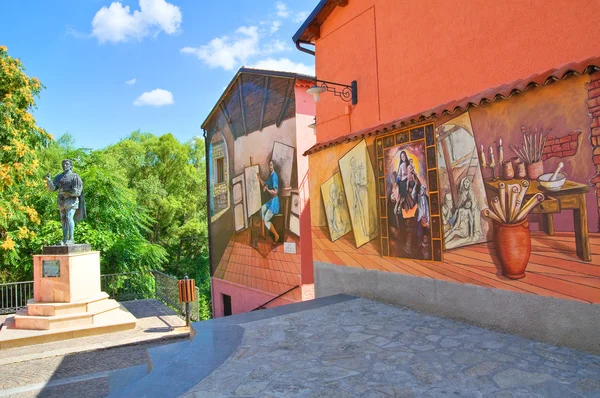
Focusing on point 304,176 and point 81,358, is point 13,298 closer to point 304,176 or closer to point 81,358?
point 81,358

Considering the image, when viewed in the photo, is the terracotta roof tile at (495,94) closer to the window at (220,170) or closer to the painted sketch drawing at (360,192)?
the painted sketch drawing at (360,192)

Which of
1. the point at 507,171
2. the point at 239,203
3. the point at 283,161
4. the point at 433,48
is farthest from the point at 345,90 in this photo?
the point at 239,203

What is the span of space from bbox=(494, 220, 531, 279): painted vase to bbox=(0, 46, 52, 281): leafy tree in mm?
14502

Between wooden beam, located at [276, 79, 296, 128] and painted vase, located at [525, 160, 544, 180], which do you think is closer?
painted vase, located at [525, 160, 544, 180]

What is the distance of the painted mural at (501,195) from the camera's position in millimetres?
3834

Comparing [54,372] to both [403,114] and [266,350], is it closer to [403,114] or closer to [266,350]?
[266,350]

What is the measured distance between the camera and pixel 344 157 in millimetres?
7289

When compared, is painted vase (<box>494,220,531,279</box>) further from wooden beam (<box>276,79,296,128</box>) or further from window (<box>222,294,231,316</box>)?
window (<box>222,294,231,316</box>)

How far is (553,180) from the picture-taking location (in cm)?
403

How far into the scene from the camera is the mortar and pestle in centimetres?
397

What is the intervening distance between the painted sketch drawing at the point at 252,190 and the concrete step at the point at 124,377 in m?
7.55

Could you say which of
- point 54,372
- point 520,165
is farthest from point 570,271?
point 54,372

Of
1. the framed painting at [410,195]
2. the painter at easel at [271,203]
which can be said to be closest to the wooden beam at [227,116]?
the painter at easel at [271,203]

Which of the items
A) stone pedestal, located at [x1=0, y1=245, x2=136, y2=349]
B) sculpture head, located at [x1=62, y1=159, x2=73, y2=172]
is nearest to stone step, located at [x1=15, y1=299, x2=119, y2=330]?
stone pedestal, located at [x1=0, y1=245, x2=136, y2=349]
